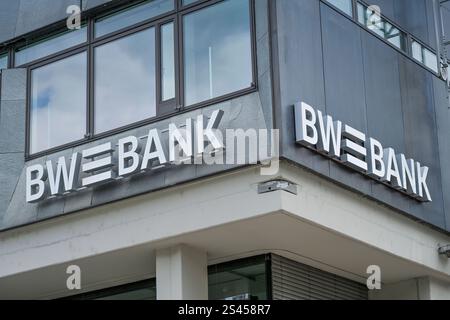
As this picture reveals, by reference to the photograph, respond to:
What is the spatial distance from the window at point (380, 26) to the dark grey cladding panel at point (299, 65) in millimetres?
1705

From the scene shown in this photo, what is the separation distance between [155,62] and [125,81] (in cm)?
72

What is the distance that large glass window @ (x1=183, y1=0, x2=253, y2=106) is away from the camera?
18.0 m

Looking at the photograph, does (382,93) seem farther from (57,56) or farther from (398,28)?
(57,56)

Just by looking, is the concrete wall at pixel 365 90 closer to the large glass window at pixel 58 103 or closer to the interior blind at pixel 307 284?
the interior blind at pixel 307 284

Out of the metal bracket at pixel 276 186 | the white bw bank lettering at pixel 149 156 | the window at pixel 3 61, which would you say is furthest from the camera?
the window at pixel 3 61

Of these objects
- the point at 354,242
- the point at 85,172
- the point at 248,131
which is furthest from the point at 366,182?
the point at 85,172

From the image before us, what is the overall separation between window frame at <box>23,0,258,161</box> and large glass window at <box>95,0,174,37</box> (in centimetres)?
8

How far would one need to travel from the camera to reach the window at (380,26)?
2019cm

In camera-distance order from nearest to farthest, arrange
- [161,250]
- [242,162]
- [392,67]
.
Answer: [242,162] < [161,250] < [392,67]

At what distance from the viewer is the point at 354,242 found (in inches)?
731

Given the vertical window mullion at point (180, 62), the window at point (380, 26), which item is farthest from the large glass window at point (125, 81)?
the window at point (380, 26)

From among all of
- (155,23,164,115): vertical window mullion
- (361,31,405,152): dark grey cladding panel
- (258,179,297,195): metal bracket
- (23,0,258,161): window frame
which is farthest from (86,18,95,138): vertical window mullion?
(361,31,405,152): dark grey cladding panel
